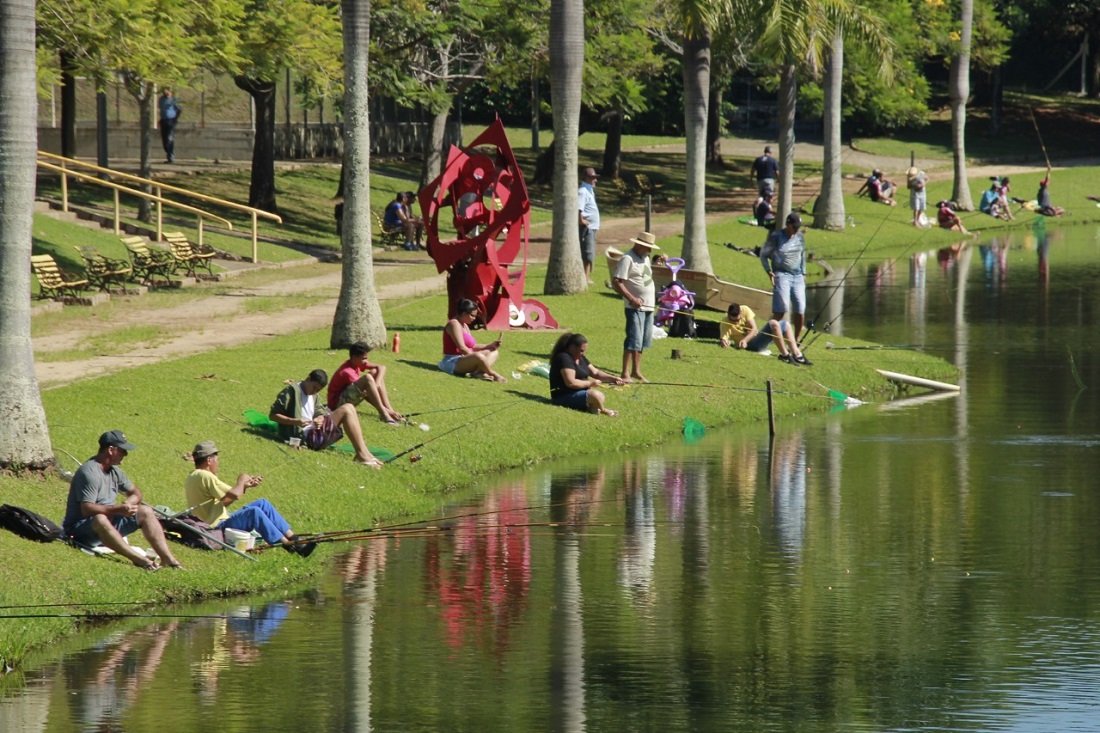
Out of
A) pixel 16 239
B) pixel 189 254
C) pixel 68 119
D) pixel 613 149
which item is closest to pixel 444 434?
pixel 16 239

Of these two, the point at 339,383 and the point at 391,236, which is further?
the point at 391,236

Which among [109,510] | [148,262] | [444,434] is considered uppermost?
[148,262]

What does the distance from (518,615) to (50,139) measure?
33.9 metres

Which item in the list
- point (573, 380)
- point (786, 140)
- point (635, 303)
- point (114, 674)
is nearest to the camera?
point (114, 674)

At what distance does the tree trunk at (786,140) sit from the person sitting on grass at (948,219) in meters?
8.65

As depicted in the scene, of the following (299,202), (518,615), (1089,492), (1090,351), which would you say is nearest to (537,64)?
(299,202)

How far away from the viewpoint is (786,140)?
4353 cm

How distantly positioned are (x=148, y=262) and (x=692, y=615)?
1956cm

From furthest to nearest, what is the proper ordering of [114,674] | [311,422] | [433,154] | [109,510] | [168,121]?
[168,121] → [433,154] → [311,422] → [109,510] → [114,674]

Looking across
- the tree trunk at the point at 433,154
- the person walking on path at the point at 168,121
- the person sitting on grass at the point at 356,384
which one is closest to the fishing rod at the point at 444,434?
the person sitting on grass at the point at 356,384

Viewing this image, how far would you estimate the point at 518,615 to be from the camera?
14.0 m

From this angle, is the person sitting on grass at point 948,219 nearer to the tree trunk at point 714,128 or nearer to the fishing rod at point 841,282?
the fishing rod at point 841,282

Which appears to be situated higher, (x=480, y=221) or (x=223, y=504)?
(x=480, y=221)

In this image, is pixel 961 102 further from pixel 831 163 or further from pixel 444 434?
pixel 444 434
